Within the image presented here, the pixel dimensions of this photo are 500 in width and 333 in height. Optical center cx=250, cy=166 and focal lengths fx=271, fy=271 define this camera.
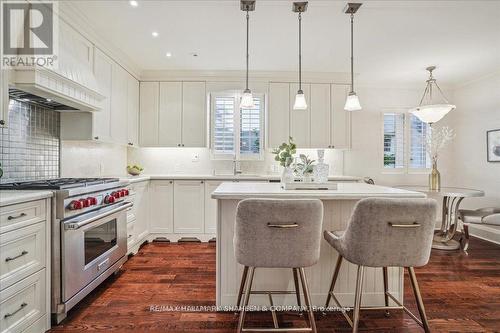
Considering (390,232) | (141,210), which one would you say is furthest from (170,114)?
(390,232)

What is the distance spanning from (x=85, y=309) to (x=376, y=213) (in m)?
2.36

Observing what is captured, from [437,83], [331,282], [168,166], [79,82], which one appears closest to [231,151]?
[168,166]

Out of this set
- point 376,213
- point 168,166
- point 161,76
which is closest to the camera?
point 376,213

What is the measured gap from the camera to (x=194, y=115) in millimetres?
4430

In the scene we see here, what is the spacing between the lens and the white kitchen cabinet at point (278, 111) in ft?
14.7

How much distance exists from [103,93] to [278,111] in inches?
100

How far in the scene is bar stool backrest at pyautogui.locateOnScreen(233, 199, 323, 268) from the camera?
161cm

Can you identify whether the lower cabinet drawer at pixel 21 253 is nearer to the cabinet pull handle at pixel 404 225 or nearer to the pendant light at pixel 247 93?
the pendant light at pixel 247 93

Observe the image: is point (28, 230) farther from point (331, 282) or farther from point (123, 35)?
point (123, 35)

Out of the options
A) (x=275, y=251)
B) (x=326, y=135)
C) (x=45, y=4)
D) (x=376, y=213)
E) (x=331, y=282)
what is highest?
(x=45, y=4)

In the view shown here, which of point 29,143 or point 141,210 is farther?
point 141,210

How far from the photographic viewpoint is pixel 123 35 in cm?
320

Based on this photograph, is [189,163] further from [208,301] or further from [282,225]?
[282,225]

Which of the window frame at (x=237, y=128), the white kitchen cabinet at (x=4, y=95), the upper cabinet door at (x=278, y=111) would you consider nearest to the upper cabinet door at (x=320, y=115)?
the upper cabinet door at (x=278, y=111)
